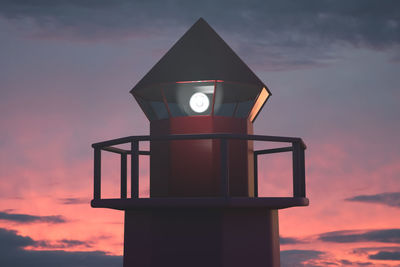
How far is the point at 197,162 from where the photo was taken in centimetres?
1222

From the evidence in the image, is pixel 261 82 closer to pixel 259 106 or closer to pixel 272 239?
pixel 259 106

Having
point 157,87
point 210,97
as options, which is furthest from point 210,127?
point 157,87

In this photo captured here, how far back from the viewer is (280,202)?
1140 cm

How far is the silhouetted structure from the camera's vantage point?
1186 cm

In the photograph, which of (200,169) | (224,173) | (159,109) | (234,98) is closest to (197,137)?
(224,173)

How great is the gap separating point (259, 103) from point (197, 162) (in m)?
2.03

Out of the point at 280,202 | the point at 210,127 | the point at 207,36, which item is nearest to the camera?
the point at 280,202

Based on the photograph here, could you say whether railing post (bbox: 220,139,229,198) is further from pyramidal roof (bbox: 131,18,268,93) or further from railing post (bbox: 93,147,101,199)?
railing post (bbox: 93,147,101,199)

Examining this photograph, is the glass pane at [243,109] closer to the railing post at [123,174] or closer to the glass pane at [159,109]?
the glass pane at [159,109]

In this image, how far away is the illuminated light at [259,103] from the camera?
42.5ft

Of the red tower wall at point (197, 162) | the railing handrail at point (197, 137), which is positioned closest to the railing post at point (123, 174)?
the red tower wall at point (197, 162)

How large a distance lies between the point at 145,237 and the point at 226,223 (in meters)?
1.70

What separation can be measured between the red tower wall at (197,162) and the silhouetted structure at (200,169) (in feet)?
0.06

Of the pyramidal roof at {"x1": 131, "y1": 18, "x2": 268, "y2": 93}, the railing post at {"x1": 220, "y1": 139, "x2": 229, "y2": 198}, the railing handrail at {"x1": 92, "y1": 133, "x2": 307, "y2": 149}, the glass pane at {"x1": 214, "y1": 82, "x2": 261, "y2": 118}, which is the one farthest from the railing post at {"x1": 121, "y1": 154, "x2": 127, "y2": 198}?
→ the railing post at {"x1": 220, "y1": 139, "x2": 229, "y2": 198}
